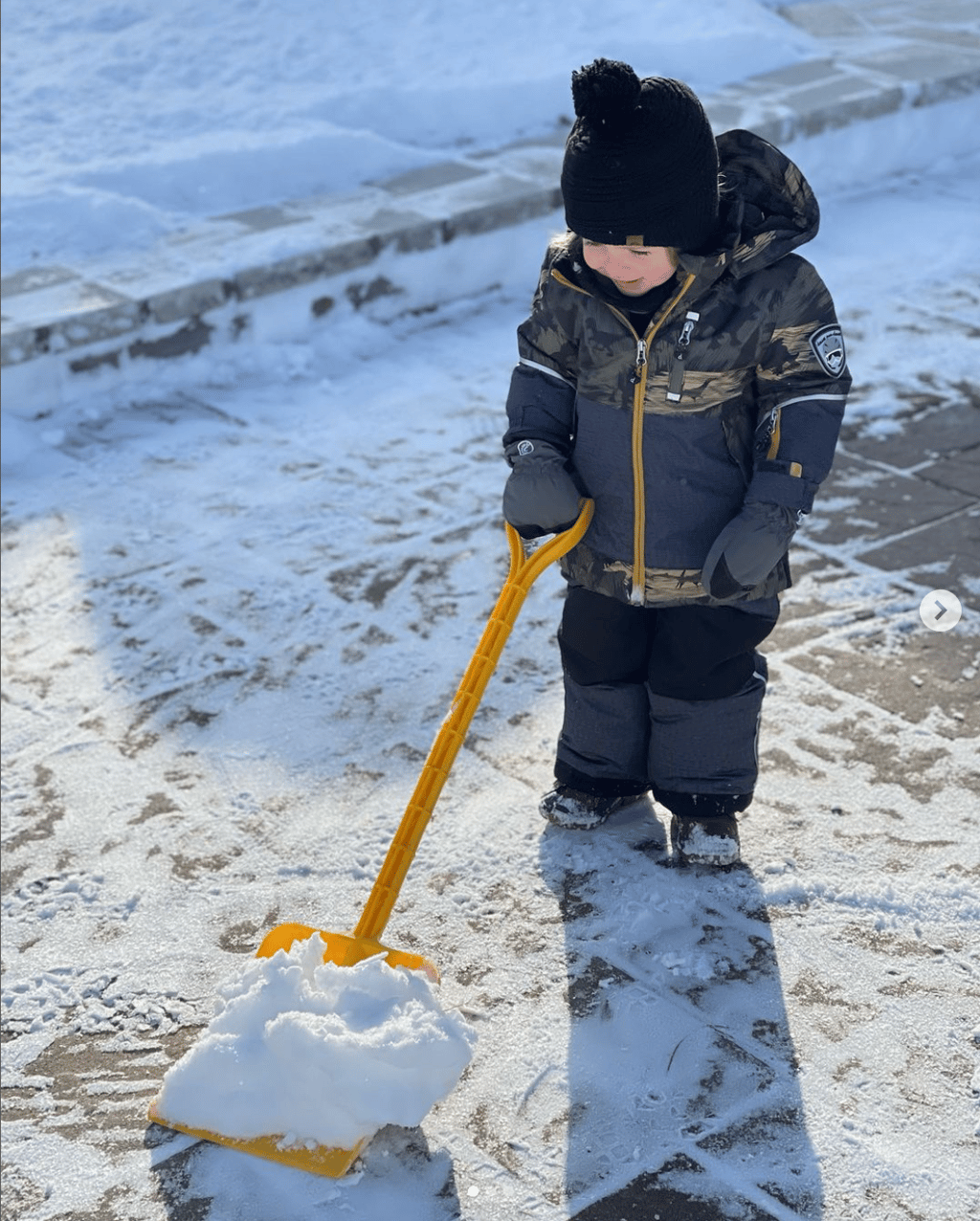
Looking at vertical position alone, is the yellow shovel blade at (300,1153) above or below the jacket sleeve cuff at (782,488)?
below

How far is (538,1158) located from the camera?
205 cm

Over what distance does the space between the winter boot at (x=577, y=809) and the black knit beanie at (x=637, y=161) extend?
104 cm

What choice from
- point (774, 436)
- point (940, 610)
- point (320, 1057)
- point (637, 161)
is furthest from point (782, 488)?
point (940, 610)

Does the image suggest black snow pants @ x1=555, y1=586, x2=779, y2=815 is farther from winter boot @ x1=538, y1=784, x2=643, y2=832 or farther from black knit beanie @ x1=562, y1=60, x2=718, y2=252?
black knit beanie @ x1=562, y1=60, x2=718, y2=252

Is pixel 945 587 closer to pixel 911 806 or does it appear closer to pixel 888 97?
pixel 911 806

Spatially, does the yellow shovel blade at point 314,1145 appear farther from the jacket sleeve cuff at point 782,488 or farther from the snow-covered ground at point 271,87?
the snow-covered ground at point 271,87

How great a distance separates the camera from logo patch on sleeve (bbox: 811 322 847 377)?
223 cm

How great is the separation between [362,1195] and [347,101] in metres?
5.16

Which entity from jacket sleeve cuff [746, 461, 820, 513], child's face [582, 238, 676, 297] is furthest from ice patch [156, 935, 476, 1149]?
child's face [582, 238, 676, 297]

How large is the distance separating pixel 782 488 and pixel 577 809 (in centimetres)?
77

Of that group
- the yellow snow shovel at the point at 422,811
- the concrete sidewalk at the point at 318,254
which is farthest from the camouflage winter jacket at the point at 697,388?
the concrete sidewalk at the point at 318,254

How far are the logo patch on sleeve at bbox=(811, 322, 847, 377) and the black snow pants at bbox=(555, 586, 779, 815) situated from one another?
0.44 metres

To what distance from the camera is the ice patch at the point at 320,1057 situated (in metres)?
1.98

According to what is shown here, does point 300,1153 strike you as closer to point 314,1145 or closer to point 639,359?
point 314,1145
